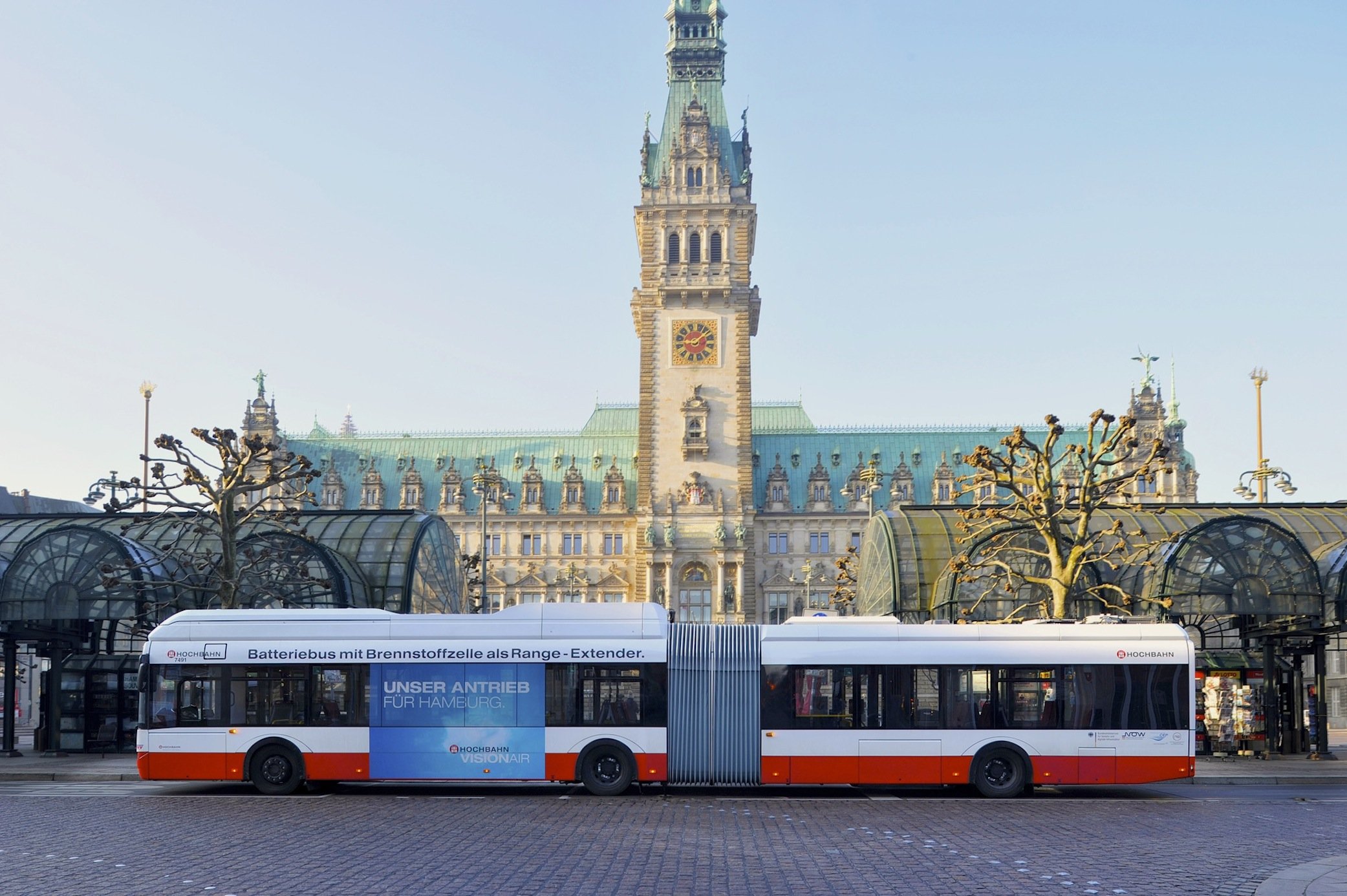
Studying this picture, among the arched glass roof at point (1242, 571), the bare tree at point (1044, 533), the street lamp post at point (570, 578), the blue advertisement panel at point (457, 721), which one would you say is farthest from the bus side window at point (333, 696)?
the street lamp post at point (570, 578)

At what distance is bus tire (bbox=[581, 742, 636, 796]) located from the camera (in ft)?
96.2

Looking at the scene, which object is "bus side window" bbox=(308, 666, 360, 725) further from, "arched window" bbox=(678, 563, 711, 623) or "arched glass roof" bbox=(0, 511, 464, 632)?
"arched window" bbox=(678, 563, 711, 623)

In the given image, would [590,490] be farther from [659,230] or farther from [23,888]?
[23,888]

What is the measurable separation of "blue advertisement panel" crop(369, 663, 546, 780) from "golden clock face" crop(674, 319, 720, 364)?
3848 inches

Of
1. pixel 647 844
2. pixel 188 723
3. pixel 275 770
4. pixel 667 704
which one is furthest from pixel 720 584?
pixel 647 844

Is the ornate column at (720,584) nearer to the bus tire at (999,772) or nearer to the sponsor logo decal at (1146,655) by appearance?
the bus tire at (999,772)

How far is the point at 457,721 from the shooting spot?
2955 centimetres

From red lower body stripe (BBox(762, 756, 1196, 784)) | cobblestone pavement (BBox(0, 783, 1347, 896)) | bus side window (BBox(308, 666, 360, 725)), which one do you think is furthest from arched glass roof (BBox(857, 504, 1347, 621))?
bus side window (BBox(308, 666, 360, 725))

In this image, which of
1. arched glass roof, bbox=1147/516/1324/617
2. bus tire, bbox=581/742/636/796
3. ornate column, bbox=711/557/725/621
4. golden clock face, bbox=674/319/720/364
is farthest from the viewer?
golden clock face, bbox=674/319/720/364

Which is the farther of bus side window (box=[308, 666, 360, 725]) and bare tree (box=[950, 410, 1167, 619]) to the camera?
bare tree (box=[950, 410, 1167, 619])

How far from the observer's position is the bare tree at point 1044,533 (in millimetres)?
41938

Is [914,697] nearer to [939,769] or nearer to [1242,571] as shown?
[939,769]

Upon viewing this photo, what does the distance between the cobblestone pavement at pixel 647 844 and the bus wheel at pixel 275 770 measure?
0.73 meters

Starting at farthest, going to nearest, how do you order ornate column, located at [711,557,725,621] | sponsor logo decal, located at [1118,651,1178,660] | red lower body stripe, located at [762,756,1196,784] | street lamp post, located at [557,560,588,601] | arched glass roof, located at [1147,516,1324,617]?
street lamp post, located at [557,560,588,601]
ornate column, located at [711,557,725,621]
arched glass roof, located at [1147,516,1324,617]
sponsor logo decal, located at [1118,651,1178,660]
red lower body stripe, located at [762,756,1196,784]
